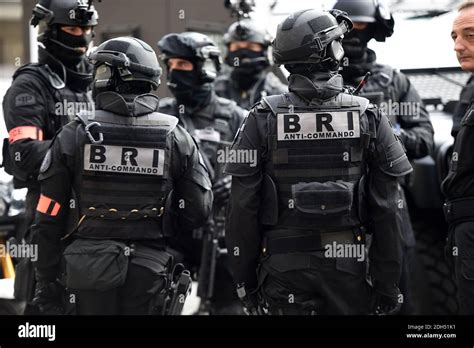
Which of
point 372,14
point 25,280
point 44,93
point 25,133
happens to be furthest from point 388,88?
point 25,280

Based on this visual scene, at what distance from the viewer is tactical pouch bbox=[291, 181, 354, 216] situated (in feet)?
15.8

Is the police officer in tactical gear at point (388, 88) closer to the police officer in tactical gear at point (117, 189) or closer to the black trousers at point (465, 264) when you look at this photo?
the black trousers at point (465, 264)

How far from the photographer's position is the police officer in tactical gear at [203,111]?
6.68 meters

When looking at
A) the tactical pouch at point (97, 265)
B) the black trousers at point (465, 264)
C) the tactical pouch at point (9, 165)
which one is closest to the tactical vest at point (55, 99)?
the tactical pouch at point (9, 165)

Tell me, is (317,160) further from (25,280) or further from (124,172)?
(25,280)

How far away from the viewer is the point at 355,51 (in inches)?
245

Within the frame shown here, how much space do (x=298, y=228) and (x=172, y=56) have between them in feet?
7.03

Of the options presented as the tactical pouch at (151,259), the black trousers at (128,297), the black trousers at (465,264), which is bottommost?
the black trousers at (128,297)

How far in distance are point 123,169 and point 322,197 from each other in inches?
36.2

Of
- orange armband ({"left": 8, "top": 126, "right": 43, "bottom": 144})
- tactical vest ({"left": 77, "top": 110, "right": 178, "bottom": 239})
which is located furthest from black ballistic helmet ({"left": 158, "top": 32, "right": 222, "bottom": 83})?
tactical vest ({"left": 77, "top": 110, "right": 178, "bottom": 239})

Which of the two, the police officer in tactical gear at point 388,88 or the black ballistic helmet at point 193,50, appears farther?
the black ballistic helmet at point 193,50

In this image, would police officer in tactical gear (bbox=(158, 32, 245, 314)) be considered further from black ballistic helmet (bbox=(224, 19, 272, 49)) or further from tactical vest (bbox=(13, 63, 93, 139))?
black ballistic helmet (bbox=(224, 19, 272, 49))

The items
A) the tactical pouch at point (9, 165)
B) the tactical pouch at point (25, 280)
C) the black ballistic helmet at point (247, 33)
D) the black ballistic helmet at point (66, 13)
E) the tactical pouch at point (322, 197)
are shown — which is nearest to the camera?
the tactical pouch at point (322, 197)

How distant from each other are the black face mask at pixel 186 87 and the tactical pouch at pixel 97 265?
1.89 m
